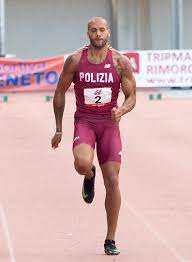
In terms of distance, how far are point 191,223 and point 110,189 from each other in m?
1.93

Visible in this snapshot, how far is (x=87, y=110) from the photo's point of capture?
8.59 metres

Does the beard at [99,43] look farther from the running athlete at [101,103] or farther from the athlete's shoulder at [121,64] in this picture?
the athlete's shoulder at [121,64]

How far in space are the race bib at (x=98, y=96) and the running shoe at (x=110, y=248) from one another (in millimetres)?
1184

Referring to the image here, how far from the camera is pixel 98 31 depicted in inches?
328

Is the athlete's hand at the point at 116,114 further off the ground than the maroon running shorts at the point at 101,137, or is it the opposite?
the athlete's hand at the point at 116,114

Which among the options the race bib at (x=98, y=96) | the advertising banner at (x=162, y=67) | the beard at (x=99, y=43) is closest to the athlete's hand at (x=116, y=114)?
the race bib at (x=98, y=96)

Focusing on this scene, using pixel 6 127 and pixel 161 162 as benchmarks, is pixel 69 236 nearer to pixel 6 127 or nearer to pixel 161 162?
pixel 161 162

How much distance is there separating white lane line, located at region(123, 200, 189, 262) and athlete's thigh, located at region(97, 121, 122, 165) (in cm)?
94

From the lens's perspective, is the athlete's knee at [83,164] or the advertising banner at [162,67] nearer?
the athlete's knee at [83,164]

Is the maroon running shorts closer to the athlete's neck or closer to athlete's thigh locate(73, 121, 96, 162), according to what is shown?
athlete's thigh locate(73, 121, 96, 162)

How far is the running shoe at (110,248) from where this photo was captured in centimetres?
854

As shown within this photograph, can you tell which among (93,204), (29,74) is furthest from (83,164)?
(29,74)

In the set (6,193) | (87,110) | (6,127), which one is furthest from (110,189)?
(6,127)

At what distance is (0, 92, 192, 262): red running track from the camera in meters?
8.86
